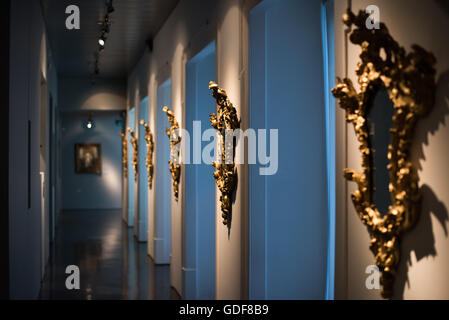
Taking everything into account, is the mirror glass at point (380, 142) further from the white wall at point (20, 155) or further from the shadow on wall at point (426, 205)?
the white wall at point (20, 155)

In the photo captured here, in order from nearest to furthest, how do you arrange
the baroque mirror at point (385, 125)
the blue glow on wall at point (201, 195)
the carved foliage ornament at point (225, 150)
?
1. the baroque mirror at point (385, 125)
2. the carved foliage ornament at point (225, 150)
3. the blue glow on wall at point (201, 195)

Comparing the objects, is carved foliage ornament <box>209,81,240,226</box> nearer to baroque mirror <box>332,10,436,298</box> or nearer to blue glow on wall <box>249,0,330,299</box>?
blue glow on wall <box>249,0,330,299</box>

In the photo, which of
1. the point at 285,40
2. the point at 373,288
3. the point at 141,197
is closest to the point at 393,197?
the point at 373,288

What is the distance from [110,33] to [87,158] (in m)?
12.4

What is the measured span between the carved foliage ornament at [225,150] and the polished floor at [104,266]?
261cm

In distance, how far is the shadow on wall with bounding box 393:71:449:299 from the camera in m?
2.25

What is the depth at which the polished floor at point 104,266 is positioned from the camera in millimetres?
7758

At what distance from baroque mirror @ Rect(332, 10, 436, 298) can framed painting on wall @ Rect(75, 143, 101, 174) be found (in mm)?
20541

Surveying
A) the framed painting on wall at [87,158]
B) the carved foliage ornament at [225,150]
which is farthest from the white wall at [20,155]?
the framed painting on wall at [87,158]

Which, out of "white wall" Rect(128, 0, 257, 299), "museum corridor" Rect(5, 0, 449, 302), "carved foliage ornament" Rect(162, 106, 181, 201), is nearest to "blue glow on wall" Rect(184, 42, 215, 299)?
"museum corridor" Rect(5, 0, 449, 302)

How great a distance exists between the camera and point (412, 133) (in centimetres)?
243

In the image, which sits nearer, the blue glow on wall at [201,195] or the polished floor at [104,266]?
the blue glow on wall at [201,195]

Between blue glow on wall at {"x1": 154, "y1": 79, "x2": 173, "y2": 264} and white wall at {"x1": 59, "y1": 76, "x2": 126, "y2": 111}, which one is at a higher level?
white wall at {"x1": 59, "y1": 76, "x2": 126, "y2": 111}

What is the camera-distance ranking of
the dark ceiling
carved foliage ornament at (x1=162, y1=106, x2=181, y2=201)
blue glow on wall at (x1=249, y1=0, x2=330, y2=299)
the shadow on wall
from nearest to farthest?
the shadow on wall
blue glow on wall at (x1=249, y1=0, x2=330, y2=299)
carved foliage ornament at (x1=162, y1=106, x2=181, y2=201)
the dark ceiling
